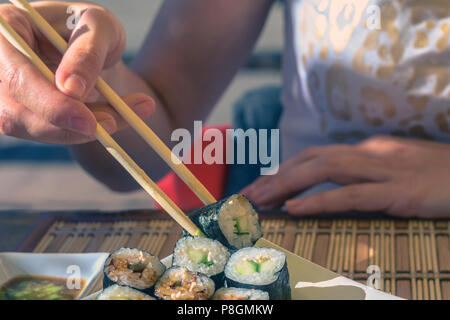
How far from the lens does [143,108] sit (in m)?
0.60

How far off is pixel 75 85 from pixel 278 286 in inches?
9.3

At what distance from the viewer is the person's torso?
35.1 inches

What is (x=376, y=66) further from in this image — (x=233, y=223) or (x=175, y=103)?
(x=233, y=223)

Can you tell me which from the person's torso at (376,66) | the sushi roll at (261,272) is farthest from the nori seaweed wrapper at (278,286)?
the person's torso at (376,66)

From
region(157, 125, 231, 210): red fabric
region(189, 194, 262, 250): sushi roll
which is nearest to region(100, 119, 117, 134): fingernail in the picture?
region(189, 194, 262, 250): sushi roll

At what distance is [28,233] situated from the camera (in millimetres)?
706

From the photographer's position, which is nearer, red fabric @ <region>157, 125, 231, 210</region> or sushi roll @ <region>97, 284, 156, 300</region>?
sushi roll @ <region>97, 284, 156, 300</region>

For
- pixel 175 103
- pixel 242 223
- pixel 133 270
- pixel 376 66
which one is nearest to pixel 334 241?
pixel 242 223

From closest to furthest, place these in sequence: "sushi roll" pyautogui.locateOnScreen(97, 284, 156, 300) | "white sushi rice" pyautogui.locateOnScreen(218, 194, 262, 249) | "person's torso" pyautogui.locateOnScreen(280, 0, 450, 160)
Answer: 1. "sushi roll" pyautogui.locateOnScreen(97, 284, 156, 300)
2. "white sushi rice" pyautogui.locateOnScreen(218, 194, 262, 249)
3. "person's torso" pyautogui.locateOnScreen(280, 0, 450, 160)

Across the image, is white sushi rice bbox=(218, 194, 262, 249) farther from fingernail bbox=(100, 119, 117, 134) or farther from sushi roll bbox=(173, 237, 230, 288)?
fingernail bbox=(100, 119, 117, 134)

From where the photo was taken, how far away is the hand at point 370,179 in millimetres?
749

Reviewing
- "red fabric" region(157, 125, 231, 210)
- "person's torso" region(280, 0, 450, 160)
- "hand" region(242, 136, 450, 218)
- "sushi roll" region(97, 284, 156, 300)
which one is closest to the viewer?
"sushi roll" region(97, 284, 156, 300)

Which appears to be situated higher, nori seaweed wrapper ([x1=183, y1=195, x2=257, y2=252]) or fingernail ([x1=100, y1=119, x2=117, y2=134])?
fingernail ([x1=100, y1=119, x2=117, y2=134])
